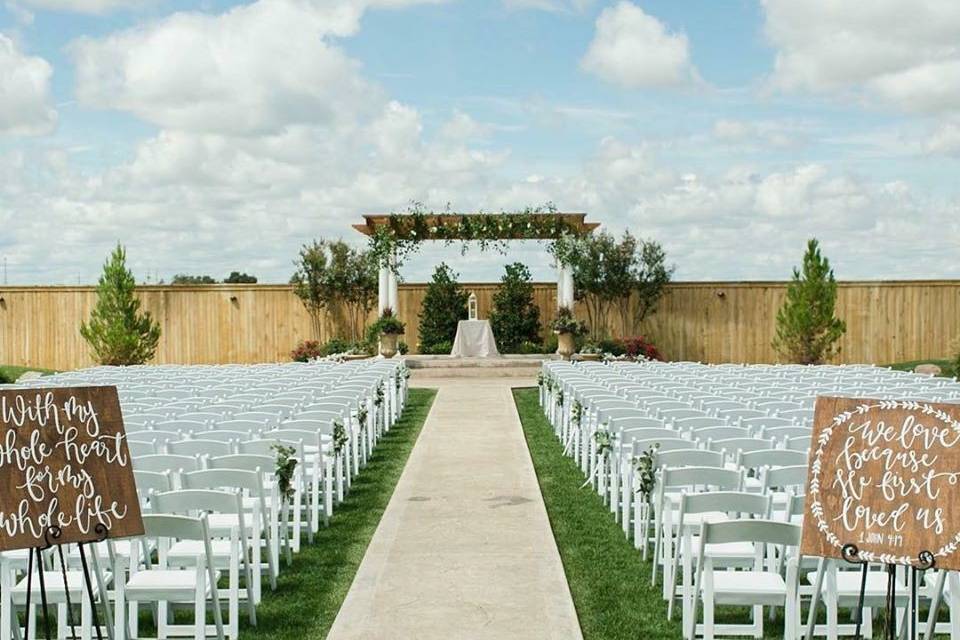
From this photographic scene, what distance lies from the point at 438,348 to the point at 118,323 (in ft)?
28.6

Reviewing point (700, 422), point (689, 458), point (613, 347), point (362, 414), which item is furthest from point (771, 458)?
point (613, 347)

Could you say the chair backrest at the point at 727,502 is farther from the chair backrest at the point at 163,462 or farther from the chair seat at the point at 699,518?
the chair backrest at the point at 163,462

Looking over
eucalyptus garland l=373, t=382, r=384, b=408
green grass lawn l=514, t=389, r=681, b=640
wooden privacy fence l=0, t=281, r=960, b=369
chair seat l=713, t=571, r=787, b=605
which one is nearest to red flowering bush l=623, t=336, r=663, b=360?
wooden privacy fence l=0, t=281, r=960, b=369

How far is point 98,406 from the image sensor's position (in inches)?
203

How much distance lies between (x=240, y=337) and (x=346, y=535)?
2463 centimetres

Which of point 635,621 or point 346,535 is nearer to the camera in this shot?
point 635,621

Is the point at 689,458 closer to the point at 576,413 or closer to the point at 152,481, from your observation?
the point at 152,481

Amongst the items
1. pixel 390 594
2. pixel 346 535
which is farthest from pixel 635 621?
pixel 346 535

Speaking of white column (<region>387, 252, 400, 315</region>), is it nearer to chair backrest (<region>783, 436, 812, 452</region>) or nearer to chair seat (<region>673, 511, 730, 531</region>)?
chair backrest (<region>783, 436, 812, 452</region>)

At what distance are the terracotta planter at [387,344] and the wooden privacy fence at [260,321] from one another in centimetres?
397

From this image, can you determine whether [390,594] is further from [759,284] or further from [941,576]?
[759,284]

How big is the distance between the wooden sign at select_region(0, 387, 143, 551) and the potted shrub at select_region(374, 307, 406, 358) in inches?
946

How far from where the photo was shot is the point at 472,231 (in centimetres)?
3025

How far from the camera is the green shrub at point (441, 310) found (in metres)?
32.6
